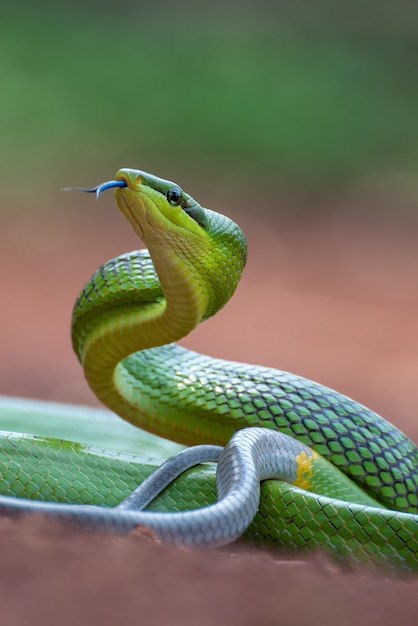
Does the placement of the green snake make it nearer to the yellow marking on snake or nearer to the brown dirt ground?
the yellow marking on snake

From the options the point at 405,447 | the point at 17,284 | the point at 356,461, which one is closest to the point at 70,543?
the point at 356,461

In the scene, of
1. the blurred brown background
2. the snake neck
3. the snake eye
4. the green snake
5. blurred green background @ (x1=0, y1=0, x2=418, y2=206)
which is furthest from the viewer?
blurred green background @ (x1=0, y1=0, x2=418, y2=206)

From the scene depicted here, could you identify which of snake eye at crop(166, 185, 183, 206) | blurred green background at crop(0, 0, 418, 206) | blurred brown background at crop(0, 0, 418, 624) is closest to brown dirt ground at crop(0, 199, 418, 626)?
blurred brown background at crop(0, 0, 418, 624)

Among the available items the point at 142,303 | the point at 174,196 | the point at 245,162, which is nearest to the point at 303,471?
the point at 142,303

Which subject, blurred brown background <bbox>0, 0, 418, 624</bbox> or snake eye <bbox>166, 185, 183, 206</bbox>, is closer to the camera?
snake eye <bbox>166, 185, 183, 206</bbox>

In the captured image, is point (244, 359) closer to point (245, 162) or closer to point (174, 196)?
point (174, 196)

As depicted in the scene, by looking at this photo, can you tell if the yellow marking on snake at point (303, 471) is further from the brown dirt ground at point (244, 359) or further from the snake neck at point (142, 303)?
the snake neck at point (142, 303)

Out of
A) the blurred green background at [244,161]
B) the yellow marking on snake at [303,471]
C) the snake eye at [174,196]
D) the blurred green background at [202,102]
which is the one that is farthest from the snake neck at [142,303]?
the blurred green background at [202,102]
